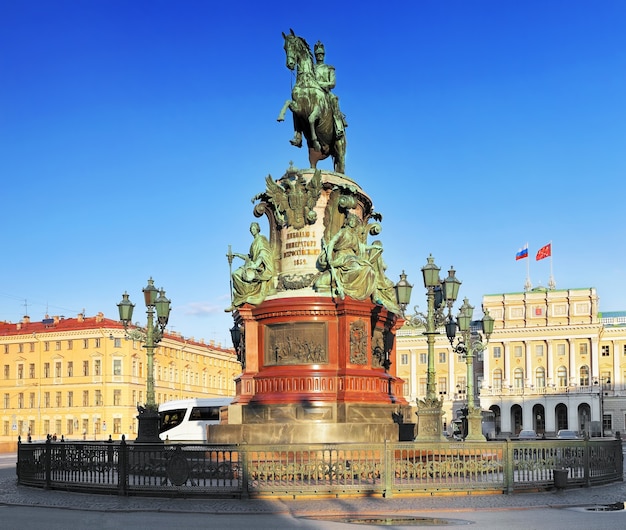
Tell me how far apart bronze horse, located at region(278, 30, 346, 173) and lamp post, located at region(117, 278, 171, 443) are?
6.53 m

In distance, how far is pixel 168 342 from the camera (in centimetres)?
11344

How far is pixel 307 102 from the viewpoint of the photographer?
26625 millimetres

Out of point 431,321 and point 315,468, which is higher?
point 431,321

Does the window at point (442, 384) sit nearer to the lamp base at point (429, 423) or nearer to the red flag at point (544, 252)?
the red flag at point (544, 252)

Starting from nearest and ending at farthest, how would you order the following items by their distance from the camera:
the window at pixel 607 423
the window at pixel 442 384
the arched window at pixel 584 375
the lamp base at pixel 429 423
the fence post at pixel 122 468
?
the fence post at pixel 122 468 → the lamp base at pixel 429 423 → the window at pixel 607 423 → the arched window at pixel 584 375 → the window at pixel 442 384

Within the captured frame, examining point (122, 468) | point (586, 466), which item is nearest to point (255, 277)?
point (122, 468)

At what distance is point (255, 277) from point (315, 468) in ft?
26.8

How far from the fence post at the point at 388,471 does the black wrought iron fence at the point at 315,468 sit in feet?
0.06

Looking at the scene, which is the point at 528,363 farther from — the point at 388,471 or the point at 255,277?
the point at 388,471

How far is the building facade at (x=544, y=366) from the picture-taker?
12838cm

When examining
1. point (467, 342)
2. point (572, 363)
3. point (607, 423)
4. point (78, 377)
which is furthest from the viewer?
point (572, 363)

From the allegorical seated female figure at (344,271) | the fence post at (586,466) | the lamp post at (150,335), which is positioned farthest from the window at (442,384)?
the fence post at (586,466)

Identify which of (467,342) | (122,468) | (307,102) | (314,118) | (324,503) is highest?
(307,102)

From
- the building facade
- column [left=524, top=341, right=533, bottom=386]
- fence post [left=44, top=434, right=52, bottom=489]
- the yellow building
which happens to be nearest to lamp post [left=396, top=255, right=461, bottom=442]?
fence post [left=44, top=434, right=52, bottom=489]
